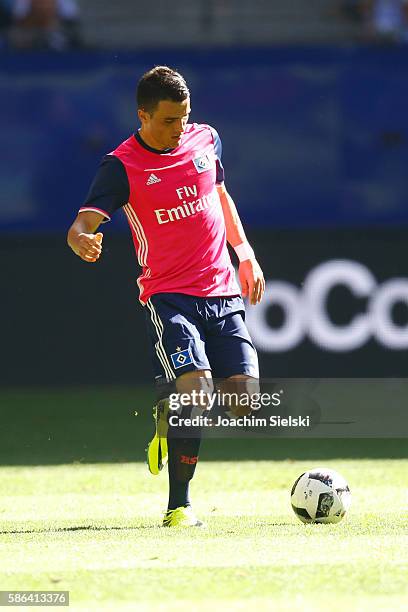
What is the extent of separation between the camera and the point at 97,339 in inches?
532

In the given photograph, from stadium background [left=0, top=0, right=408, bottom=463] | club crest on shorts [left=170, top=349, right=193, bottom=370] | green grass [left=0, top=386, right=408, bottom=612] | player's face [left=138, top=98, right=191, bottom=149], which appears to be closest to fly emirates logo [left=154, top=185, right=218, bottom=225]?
player's face [left=138, top=98, right=191, bottom=149]

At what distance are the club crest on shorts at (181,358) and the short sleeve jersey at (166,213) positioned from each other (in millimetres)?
352

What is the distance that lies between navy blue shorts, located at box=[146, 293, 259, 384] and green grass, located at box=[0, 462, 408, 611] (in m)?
0.80

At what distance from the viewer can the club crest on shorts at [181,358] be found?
6816 millimetres

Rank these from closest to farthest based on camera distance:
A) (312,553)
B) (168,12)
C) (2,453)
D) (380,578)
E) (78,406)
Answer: (380,578) < (312,553) < (2,453) < (78,406) < (168,12)

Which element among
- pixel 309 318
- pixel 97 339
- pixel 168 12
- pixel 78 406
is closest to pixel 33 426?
→ pixel 78 406

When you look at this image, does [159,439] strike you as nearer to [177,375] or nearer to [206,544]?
[177,375]

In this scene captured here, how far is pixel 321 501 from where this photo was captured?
684cm

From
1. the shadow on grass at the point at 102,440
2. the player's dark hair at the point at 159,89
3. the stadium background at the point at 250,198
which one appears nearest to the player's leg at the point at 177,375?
the player's dark hair at the point at 159,89

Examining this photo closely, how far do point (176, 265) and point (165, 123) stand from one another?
2.41 feet

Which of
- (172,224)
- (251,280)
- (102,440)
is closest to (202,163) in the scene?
(172,224)

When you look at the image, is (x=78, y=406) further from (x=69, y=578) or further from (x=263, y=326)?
(x=69, y=578)

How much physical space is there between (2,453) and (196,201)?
12.4ft

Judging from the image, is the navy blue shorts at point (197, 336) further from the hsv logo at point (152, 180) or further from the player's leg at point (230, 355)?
the hsv logo at point (152, 180)
